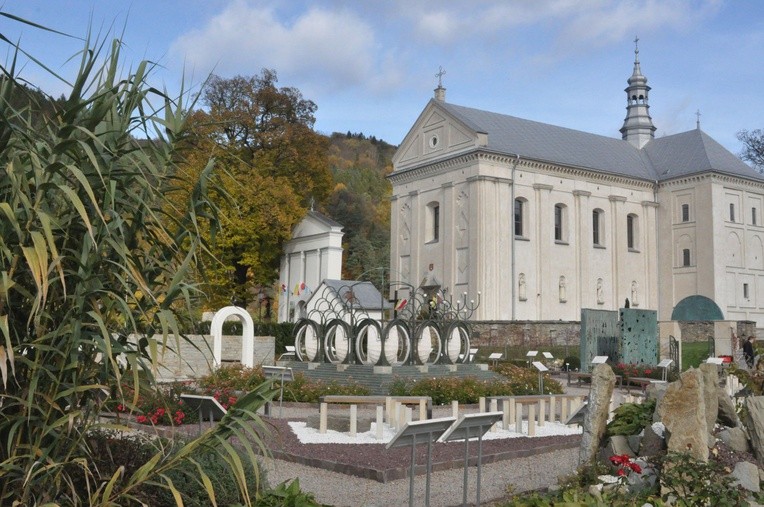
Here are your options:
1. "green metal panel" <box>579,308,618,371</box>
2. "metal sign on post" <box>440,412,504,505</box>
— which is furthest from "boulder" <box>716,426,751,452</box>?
"green metal panel" <box>579,308,618,371</box>

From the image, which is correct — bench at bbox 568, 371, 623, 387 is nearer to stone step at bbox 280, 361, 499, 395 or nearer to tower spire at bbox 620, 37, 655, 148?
stone step at bbox 280, 361, 499, 395

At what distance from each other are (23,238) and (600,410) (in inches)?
227

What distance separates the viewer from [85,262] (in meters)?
4.08

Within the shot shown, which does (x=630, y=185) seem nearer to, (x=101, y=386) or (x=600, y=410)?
(x=600, y=410)

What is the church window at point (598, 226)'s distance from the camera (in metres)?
47.0

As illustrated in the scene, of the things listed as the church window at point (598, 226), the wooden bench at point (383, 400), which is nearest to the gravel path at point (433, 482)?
the wooden bench at point (383, 400)

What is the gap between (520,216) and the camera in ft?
144

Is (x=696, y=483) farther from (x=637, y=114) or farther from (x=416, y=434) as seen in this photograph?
(x=637, y=114)

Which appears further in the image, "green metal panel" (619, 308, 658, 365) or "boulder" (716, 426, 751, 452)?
"green metal panel" (619, 308, 658, 365)

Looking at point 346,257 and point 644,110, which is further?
point 346,257

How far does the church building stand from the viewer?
139 ft

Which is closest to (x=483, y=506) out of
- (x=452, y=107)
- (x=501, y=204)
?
(x=501, y=204)

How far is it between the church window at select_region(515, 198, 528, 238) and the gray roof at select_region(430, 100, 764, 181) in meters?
2.43

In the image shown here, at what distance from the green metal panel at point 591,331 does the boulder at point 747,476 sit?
20915 millimetres
